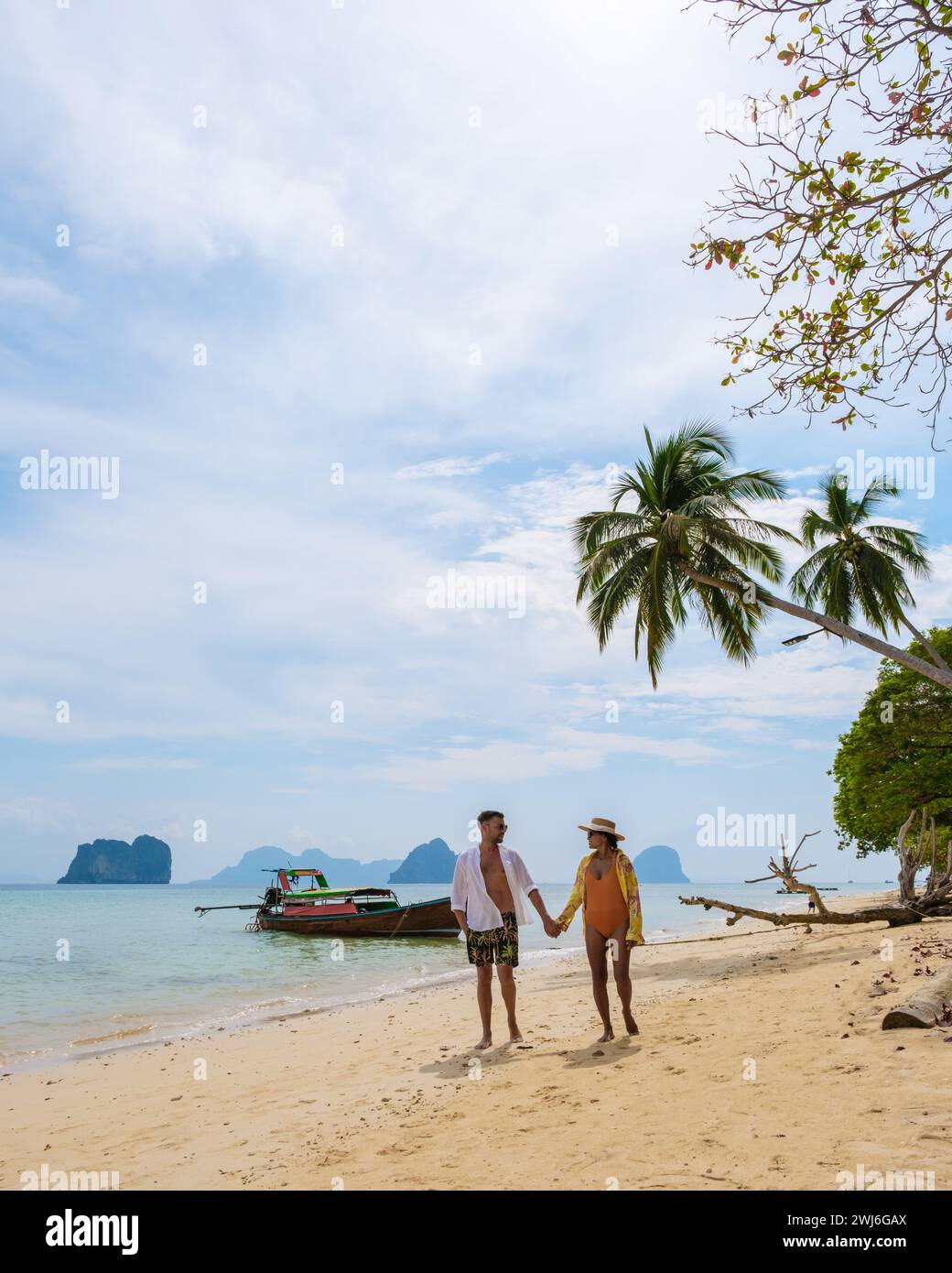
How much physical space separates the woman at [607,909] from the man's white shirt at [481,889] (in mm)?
503

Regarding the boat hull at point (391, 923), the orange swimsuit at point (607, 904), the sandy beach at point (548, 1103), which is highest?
the orange swimsuit at point (607, 904)

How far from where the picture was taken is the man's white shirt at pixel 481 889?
7.89 metres

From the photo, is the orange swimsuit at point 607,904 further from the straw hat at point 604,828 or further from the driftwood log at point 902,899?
the driftwood log at point 902,899

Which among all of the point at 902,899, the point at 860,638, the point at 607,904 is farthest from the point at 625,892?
the point at 902,899

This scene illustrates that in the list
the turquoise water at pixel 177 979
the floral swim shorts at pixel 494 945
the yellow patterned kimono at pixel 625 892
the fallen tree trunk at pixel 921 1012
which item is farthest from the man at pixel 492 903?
the turquoise water at pixel 177 979

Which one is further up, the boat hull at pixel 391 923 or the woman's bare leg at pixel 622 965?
the woman's bare leg at pixel 622 965

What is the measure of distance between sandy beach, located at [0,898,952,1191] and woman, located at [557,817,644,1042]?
1.39ft

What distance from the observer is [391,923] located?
35438mm

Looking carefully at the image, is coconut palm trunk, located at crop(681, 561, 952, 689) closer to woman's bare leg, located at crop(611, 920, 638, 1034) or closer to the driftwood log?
the driftwood log

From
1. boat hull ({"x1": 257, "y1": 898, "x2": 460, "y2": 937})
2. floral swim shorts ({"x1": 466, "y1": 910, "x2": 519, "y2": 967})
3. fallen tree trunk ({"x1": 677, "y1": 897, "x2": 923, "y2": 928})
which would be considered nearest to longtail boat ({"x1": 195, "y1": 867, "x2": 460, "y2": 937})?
boat hull ({"x1": 257, "y1": 898, "x2": 460, "y2": 937})

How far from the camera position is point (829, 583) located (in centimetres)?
2623

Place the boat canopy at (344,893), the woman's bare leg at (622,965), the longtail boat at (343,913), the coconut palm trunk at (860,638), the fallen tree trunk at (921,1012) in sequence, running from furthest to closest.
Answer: the boat canopy at (344,893), the longtail boat at (343,913), the coconut palm trunk at (860,638), the woman's bare leg at (622,965), the fallen tree trunk at (921,1012)

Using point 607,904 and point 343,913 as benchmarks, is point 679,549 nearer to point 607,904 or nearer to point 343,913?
point 607,904

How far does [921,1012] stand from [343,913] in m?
32.8
